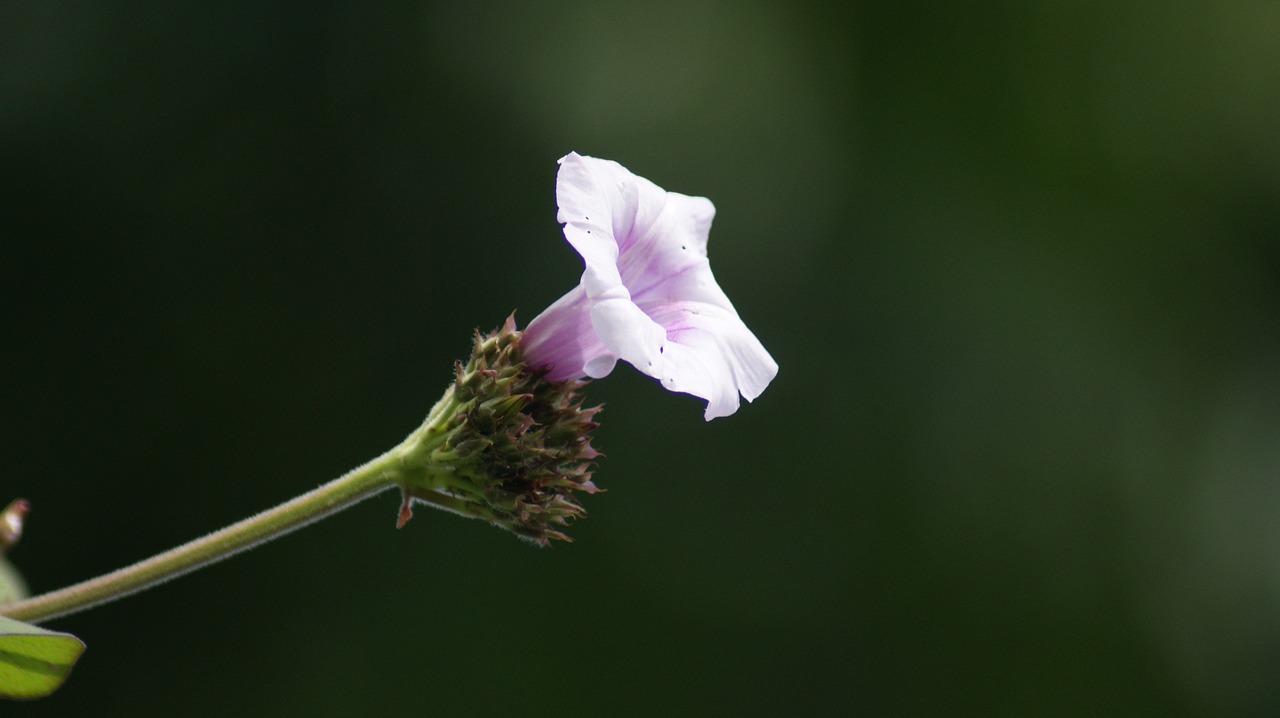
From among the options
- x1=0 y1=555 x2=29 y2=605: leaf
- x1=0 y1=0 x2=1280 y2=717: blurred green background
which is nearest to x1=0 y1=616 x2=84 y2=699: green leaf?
Answer: x1=0 y1=555 x2=29 y2=605: leaf

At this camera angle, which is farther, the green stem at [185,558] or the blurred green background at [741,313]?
the blurred green background at [741,313]

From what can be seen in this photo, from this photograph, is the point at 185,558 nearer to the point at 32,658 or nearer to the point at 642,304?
the point at 32,658

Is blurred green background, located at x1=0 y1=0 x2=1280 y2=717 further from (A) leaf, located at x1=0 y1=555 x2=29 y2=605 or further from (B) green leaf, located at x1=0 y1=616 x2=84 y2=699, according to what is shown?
(B) green leaf, located at x1=0 y1=616 x2=84 y2=699

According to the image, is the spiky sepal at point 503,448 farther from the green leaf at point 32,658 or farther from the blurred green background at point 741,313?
the blurred green background at point 741,313

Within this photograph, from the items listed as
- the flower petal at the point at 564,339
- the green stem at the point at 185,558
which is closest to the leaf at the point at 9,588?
the green stem at the point at 185,558

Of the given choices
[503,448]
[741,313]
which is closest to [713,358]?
[503,448]

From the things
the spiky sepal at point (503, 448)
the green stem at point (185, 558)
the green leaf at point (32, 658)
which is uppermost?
the spiky sepal at point (503, 448)
